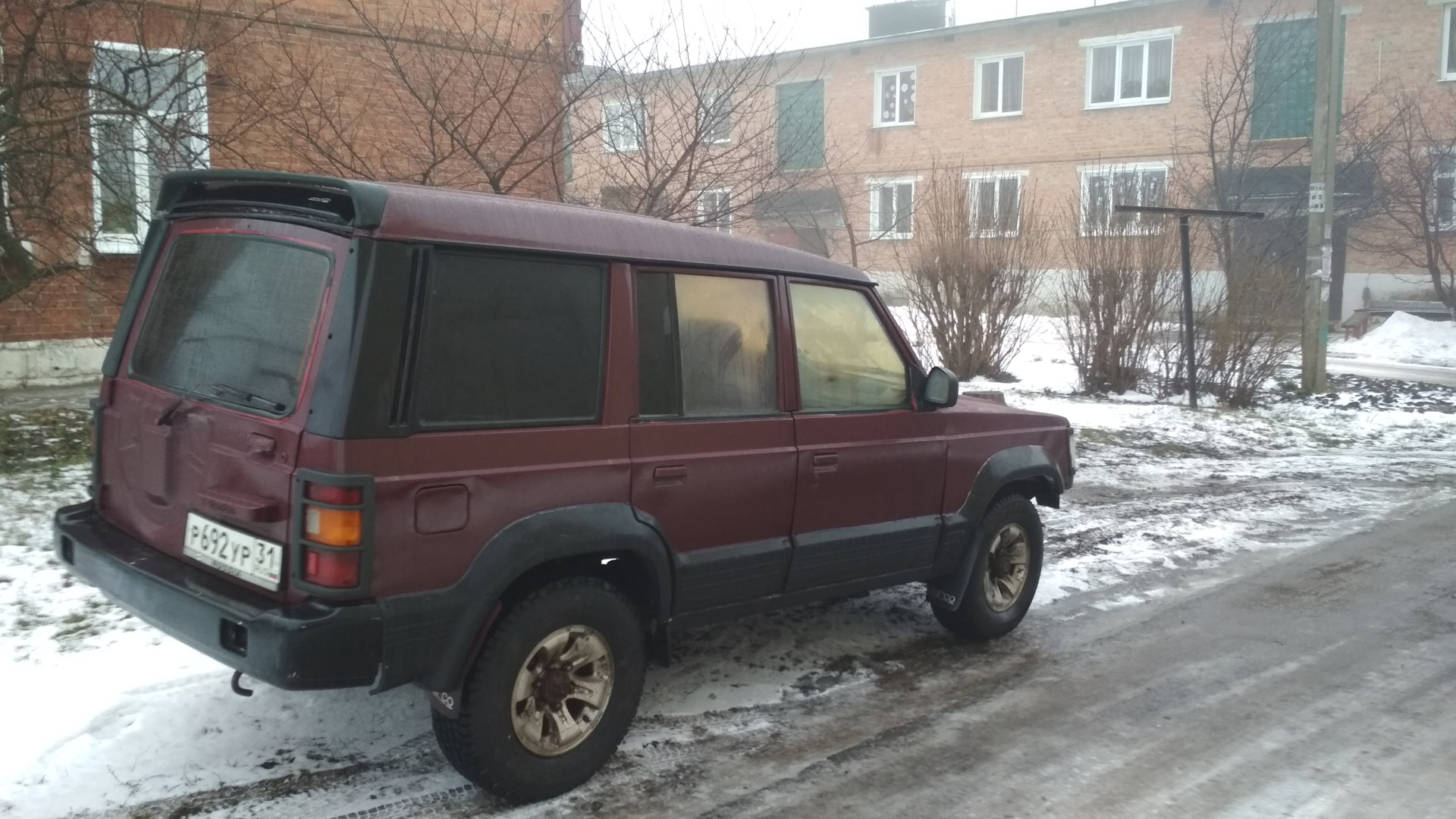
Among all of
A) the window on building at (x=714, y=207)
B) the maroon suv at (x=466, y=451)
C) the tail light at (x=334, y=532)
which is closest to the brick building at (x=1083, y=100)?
the window on building at (x=714, y=207)

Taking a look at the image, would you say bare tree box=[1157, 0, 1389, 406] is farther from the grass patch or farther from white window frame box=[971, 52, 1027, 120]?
the grass patch

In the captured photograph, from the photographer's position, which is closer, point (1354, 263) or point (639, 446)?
point (639, 446)

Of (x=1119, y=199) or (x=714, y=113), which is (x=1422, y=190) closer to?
(x=1119, y=199)

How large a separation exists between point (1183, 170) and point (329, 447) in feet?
84.8

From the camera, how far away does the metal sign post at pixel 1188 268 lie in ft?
42.2

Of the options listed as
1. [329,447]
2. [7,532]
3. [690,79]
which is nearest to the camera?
[329,447]

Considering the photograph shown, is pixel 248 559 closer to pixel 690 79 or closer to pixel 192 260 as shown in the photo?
pixel 192 260

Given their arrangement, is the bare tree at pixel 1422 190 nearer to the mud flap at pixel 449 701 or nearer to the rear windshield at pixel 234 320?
the mud flap at pixel 449 701

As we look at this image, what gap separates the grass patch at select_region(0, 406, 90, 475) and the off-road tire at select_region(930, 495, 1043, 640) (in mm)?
6081

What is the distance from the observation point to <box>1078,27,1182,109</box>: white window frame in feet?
92.6

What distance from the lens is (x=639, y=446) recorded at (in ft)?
12.6

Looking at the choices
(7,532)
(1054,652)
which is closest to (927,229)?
(1054,652)

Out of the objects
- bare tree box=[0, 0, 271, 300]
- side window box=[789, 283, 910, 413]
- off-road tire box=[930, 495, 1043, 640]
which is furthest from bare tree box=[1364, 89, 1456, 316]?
bare tree box=[0, 0, 271, 300]

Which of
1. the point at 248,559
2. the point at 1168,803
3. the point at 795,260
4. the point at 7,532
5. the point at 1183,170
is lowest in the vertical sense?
the point at 1168,803
